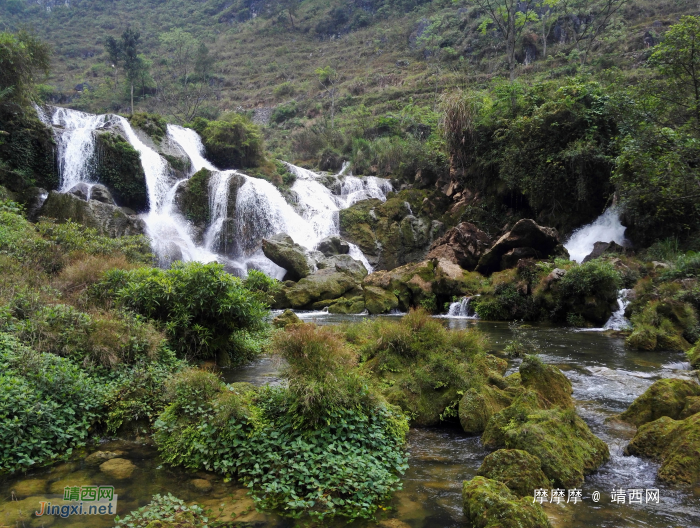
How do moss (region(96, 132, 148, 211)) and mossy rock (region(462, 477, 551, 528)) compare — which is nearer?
mossy rock (region(462, 477, 551, 528))

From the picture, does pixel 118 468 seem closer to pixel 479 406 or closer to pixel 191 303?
pixel 191 303

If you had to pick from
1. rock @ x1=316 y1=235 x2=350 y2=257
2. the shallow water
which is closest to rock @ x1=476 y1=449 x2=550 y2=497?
the shallow water

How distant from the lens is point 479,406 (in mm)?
6066

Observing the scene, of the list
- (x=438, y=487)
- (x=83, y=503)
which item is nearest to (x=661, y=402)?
(x=438, y=487)

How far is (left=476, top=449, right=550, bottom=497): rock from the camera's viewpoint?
412 cm

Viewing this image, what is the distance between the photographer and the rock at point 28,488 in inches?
161

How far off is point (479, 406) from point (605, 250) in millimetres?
15513

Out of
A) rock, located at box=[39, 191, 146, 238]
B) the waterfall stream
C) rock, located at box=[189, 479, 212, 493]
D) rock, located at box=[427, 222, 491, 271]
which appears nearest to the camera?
rock, located at box=[189, 479, 212, 493]

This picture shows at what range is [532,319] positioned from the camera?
15867mm

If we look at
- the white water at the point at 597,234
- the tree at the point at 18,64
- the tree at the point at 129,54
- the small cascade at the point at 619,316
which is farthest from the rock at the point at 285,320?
the tree at the point at 129,54

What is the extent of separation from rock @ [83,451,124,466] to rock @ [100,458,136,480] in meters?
0.08

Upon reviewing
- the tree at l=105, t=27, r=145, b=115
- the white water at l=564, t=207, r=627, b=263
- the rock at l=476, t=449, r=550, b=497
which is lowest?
the rock at l=476, t=449, r=550, b=497

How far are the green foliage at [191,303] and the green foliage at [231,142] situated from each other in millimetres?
25876

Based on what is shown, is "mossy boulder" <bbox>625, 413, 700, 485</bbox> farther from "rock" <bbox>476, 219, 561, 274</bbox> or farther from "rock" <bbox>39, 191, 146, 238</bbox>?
"rock" <bbox>39, 191, 146, 238</bbox>
